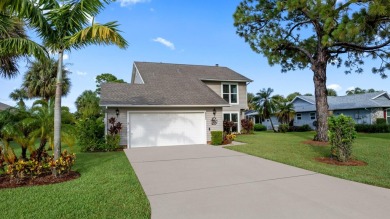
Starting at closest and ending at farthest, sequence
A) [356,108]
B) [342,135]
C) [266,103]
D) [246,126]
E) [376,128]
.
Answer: [342,135] < [246,126] < [376,128] < [266,103] < [356,108]

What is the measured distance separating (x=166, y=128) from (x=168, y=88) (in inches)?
132

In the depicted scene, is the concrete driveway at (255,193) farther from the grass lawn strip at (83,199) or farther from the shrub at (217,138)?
the shrub at (217,138)

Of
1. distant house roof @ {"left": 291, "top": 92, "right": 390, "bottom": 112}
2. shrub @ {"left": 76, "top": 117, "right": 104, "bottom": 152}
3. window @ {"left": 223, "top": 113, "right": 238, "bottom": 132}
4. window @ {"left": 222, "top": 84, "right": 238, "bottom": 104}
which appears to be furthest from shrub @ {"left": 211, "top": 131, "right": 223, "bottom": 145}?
distant house roof @ {"left": 291, "top": 92, "right": 390, "bottom": 112}

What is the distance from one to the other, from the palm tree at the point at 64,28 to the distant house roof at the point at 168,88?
5510 millimetres

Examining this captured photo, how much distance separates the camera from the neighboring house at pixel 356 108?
81.3 ft

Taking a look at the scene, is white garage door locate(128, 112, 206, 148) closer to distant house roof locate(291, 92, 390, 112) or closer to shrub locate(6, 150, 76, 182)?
shrub locate(6, 150, 76, 182)

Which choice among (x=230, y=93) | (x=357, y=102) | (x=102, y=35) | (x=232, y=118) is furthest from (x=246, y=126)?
(x=102, y=35)

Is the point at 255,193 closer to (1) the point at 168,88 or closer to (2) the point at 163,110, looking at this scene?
(2) the point at 163,110

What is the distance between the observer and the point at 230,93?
20406mm

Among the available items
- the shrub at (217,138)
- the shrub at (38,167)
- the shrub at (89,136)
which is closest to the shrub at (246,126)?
the shrub at (217,138)

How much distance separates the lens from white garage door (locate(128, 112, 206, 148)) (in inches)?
508

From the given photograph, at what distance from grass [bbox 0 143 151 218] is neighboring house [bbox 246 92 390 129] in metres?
26.4

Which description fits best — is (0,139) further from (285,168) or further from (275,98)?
(275,98)

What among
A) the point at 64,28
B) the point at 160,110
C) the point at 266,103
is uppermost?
the point at 64,28
